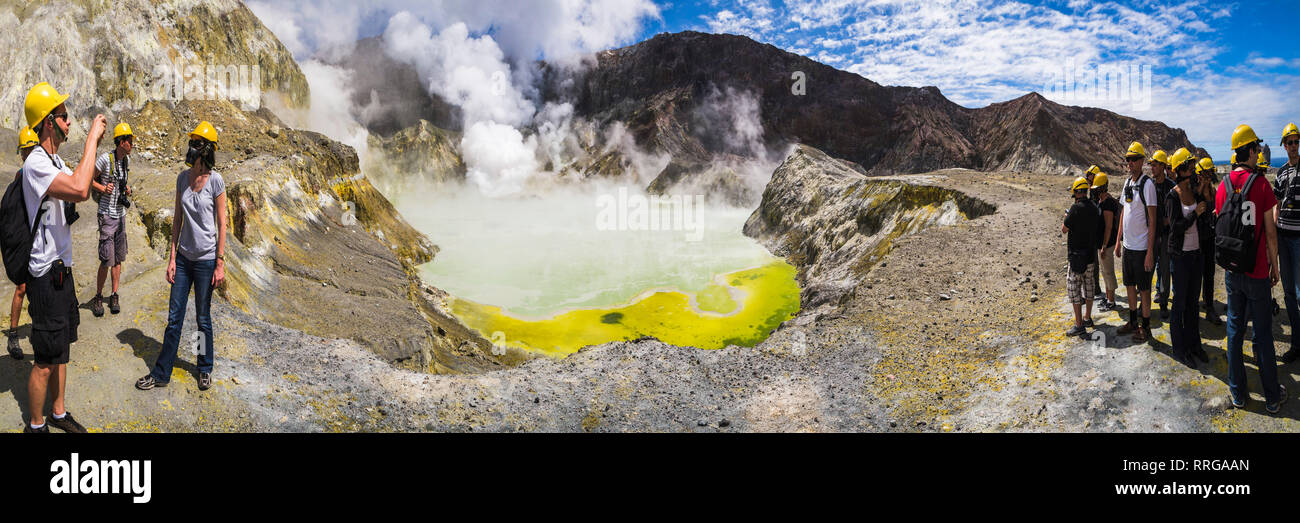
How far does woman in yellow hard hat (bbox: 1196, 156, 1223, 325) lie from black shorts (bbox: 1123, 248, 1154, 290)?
1.84 feet

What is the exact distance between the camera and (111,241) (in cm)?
838

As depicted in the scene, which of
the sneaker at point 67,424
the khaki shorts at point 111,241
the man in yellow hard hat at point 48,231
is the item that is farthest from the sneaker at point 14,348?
the khaki shorts at point 111,241

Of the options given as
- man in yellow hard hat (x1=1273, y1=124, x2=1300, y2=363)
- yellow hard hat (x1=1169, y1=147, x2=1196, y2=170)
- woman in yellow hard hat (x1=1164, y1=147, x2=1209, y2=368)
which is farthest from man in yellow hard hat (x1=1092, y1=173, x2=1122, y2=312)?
man in yellow hard hat (x1=1273, y1=124, x2=1300, y2=363)

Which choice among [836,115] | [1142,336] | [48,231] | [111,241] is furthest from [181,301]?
[836,115]

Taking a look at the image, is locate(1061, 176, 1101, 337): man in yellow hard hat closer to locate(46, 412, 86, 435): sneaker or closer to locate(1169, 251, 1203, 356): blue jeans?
locate(1169, 251, 1203, 356): blue jeans

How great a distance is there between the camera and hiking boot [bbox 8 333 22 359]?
6.18m

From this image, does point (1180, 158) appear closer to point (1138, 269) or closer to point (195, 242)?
point (1138, 269)

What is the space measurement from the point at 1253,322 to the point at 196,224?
10.7 metres

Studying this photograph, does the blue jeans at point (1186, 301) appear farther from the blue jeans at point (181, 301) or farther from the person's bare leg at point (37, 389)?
the person's bare leg at point (37, 389)

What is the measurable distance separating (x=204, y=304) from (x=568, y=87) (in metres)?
132

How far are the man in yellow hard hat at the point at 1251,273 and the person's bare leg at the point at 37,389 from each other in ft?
35.2

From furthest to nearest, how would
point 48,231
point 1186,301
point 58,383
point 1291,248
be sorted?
point 1186,301, point 1291,248, point 58,383, point 48,231
